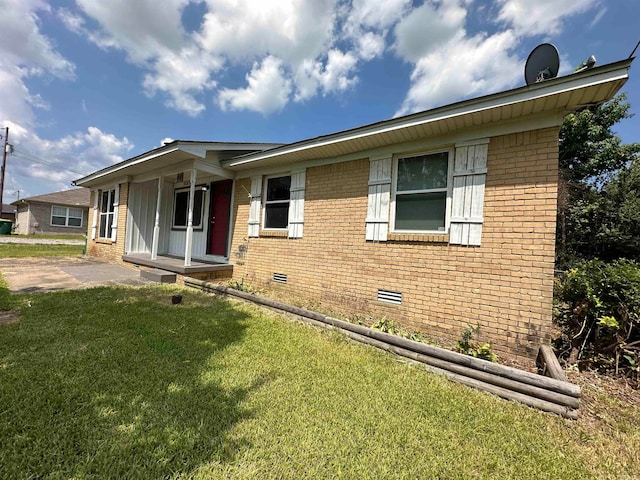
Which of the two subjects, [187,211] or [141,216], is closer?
[187,211]

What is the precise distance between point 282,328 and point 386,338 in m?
1.51

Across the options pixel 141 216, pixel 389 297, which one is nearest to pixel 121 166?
pixel 141 216

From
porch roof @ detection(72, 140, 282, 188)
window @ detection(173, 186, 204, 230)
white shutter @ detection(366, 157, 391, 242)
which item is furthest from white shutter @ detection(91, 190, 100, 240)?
white shutter @ detection(366, 157, 391, 242)

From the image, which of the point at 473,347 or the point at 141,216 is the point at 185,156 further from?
the point at 473,347

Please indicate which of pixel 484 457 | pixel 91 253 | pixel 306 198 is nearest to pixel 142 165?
pixel 306 198

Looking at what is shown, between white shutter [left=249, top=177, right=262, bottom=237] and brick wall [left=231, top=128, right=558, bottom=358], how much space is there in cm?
143

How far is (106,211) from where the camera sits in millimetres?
→ 11453

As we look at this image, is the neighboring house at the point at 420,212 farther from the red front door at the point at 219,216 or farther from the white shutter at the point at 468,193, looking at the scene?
the red front door at the point at 219,216

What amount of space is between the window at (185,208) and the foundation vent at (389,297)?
21.0 feet

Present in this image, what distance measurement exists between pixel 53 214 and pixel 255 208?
31060mm

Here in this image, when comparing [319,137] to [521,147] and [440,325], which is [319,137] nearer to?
[521,147]

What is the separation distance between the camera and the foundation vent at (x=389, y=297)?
4617mm

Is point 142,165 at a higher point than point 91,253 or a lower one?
higher

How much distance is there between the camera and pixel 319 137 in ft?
17.4
